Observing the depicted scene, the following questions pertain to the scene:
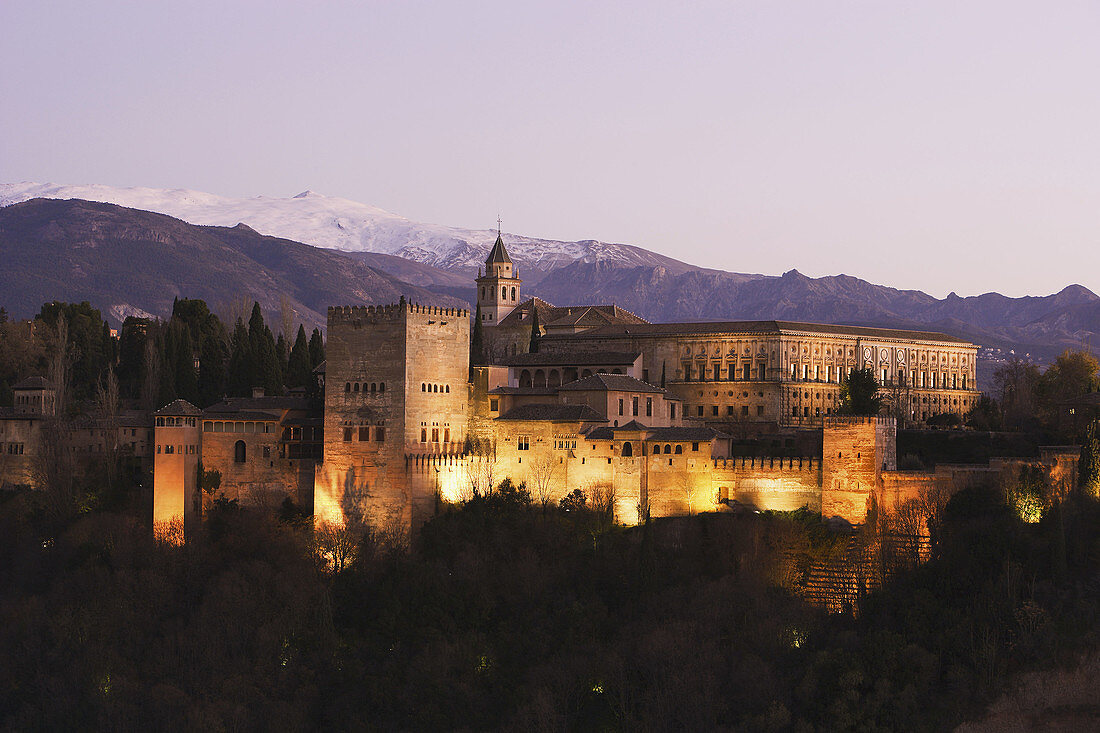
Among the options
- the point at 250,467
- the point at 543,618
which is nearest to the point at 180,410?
the point at 250,467

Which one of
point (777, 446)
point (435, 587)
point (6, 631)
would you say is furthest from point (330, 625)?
point (777, 446)

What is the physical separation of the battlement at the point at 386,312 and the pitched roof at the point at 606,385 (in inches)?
211

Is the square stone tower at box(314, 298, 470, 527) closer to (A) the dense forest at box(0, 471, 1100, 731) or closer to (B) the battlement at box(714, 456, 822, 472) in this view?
(A) the dense forest at box(0, 471, 1100, 731)

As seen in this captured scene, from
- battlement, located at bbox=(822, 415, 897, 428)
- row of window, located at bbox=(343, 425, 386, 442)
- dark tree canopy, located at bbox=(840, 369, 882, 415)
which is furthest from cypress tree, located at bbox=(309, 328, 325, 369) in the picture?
battlement, located at bbox=(822, 415, 897, 428)

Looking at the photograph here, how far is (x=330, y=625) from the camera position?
4900 cm

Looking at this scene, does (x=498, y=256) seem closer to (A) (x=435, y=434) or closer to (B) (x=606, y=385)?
(B) (x=606, y=385)

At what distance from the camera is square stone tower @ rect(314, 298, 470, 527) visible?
52.4 metres

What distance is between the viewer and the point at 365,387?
53156mm

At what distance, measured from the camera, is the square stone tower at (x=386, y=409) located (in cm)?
5244

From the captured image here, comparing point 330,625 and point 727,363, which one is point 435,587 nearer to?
point 330,625

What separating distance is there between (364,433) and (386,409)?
50.0 inches

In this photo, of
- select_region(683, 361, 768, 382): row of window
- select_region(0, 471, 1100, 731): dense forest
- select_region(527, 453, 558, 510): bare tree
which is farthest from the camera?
select_region(683, 361, 768, 382): row of window

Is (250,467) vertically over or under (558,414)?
under

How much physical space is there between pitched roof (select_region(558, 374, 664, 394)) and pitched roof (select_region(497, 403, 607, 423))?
1073 mm
